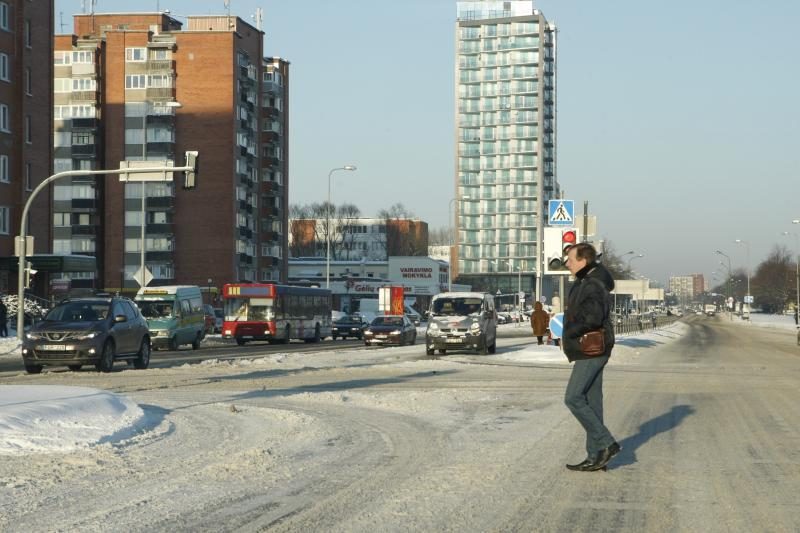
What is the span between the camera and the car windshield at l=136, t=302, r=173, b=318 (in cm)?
4366

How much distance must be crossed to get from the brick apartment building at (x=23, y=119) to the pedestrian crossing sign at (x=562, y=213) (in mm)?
39379

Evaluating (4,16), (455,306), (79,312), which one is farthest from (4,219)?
(79,312)

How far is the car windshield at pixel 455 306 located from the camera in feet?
122

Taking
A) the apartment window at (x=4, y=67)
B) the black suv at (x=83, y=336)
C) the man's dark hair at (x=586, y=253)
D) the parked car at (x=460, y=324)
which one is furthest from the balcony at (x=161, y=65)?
the man's dark hair at (x=586, y=253)

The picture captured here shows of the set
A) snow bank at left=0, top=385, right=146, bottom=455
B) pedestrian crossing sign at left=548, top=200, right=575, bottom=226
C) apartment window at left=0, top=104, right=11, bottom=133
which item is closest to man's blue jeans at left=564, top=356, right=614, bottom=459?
snow bank at left=0, top=385, right=146, bottom=455

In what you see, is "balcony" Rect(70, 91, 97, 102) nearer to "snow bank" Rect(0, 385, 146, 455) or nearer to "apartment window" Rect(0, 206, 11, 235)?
"apartment window" Rect(0, 206, 11, 235)

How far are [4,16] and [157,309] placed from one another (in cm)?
2712

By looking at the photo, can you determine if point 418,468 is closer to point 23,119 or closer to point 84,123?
point 23,119

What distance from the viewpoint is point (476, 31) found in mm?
163875

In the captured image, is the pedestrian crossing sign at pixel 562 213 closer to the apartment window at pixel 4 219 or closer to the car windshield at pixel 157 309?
the car windshield at pixel 157 309

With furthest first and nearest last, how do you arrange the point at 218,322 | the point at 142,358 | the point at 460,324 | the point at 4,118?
the point at 218,322, the point at 4,118, the point at 460,324, the point at 142,358

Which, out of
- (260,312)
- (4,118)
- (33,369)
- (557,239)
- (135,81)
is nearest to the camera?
(33,369)

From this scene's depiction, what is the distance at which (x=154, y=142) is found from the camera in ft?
320

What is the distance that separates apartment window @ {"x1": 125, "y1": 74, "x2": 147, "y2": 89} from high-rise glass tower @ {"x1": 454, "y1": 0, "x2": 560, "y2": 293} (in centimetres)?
7536
